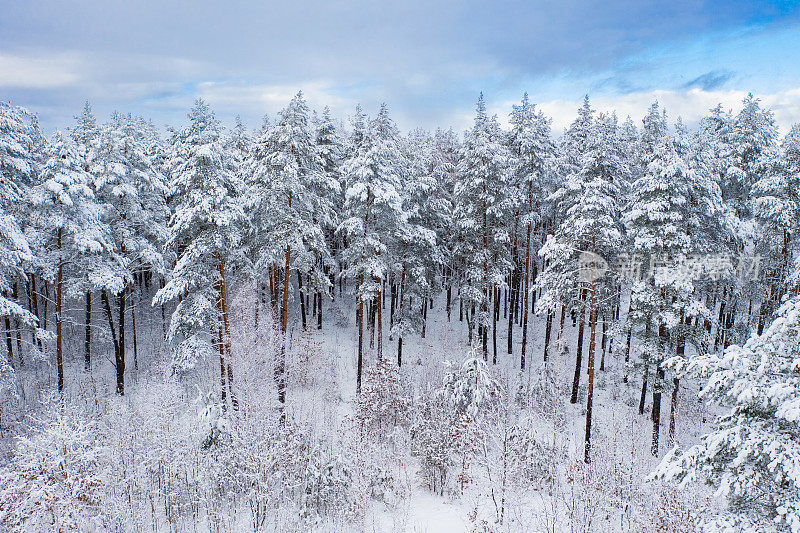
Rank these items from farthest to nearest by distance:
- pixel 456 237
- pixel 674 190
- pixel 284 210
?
1. pixel 456 237
2. pixel 284 210
3. pixel 674 190

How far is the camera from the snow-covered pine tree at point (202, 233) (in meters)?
17.7

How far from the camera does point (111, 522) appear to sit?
12055mm

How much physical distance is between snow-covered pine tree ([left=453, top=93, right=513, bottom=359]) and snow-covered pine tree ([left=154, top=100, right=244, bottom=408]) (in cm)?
1300

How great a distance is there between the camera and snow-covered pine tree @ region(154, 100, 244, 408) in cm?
1773

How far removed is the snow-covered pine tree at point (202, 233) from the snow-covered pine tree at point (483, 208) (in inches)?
512

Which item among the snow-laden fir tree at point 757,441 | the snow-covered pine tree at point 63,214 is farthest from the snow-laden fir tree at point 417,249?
the snow-laden fir tree at point 757,441

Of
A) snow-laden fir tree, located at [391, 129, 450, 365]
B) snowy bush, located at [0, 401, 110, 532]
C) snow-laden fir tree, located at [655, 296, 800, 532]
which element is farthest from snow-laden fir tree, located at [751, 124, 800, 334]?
snowy bush, located at [0, 401, 110, 532]

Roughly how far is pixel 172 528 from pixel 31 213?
13.9 m

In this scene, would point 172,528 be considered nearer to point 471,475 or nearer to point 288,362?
point 471,475

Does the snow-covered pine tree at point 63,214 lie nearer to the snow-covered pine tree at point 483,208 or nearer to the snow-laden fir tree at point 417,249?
the snow-laden fir tree at point 417,249

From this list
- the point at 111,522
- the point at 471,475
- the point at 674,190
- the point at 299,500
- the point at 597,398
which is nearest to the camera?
the point at 111,522

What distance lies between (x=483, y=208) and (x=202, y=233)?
15323 millimetres

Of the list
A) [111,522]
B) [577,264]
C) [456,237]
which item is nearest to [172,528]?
[111,522]

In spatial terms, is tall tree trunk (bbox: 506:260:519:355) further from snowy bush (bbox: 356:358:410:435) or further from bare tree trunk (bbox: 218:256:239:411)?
bare tree trunk (bbox: 218:256:239:411)
